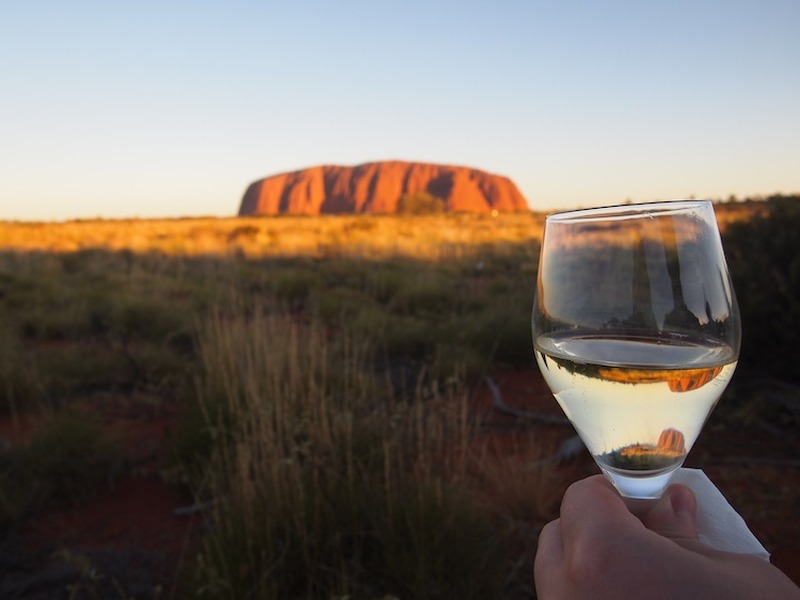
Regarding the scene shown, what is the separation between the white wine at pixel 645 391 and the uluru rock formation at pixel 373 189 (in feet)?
269

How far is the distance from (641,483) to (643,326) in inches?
7.0

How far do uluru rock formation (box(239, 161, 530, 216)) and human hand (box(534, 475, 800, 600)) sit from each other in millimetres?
82234

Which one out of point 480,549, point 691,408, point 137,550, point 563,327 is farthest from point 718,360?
point 137,550

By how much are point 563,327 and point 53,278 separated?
43.7ft

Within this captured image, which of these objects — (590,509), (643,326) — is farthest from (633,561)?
(643,326)

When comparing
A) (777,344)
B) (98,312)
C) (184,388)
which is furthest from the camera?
(98,312)

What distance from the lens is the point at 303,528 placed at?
8.28 ft

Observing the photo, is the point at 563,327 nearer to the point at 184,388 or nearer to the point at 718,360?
the point at 718,360

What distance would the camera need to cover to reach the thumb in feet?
2.01

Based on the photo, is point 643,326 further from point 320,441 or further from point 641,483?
point 320,441

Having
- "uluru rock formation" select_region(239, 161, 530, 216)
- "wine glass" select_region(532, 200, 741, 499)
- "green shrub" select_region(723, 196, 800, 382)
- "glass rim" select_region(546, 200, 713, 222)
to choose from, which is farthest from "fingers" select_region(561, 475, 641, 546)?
"uluru rock formation" select_region(239, 161, 530, 216)

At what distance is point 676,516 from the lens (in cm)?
63

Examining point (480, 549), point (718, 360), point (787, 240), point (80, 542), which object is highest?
point (718, 360)

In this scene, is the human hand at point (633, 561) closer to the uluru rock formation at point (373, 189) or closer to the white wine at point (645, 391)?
the white wine at point (645, 391)
